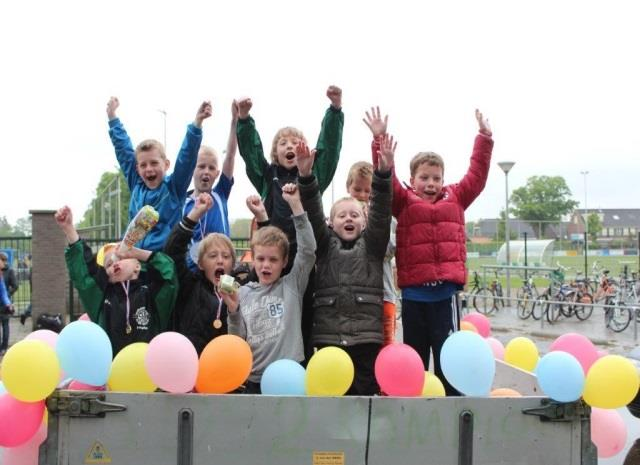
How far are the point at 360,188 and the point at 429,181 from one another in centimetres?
59

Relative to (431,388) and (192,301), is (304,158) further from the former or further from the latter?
(431,388)

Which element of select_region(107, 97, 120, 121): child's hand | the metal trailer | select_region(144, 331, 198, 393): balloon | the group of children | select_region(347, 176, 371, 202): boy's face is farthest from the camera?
select_region(107, 97, 120, 121): child's hand

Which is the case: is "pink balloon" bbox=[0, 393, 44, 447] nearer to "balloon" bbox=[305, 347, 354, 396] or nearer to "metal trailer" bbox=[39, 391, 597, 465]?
"metal trailer" bbox=[39, 391, 597, 465]

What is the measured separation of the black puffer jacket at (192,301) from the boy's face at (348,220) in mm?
713

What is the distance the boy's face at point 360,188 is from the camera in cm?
A: 420

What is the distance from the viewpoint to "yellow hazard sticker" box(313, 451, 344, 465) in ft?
7.84

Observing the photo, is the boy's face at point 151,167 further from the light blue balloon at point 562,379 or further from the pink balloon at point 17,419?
the light blue balloon at point 562,379

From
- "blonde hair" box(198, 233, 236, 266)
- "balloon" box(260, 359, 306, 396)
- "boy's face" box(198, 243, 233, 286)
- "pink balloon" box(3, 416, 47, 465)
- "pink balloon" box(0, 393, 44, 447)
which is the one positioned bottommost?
"pink balloon" box(3, 416, 47, 465)

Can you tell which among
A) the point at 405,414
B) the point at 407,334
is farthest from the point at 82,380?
the point at 407,334

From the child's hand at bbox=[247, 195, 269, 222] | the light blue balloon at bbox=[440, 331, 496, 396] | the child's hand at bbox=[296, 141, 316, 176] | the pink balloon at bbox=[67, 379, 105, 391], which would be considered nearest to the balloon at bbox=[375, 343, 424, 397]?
the light blue balloon at bbox=[440, 331, 496, 396]

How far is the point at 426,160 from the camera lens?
12.3 ft

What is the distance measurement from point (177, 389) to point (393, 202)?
1668 millimetres

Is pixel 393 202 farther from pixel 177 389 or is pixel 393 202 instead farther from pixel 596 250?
pixel 596 250

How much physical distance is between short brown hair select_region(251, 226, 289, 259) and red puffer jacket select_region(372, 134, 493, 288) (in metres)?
0.69
